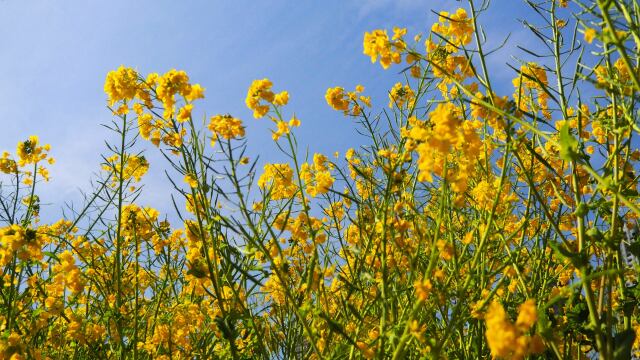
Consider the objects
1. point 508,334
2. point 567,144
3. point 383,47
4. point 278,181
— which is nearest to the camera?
point 508,334

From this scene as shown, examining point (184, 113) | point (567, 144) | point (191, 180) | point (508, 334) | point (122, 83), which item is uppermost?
point (122, 83)

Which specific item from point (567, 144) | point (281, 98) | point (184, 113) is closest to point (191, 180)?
point (184, 113)

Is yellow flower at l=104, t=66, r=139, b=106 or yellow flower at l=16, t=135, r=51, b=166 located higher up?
yellow flower at l=16, t=135, r=51, b=166

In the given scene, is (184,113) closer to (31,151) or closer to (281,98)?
(281,98)

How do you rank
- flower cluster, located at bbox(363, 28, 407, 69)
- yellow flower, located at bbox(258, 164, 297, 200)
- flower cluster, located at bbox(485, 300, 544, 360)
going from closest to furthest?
1. flower cluster, located at bbox(485, 300, 544, 360)
2. flower cluster, located at bbox(363, 28, 407, 69)
3. yellow flower, located at bbox(258, 164, 297, 200)

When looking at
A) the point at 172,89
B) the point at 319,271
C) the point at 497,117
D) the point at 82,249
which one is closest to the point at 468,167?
the point at 497,117

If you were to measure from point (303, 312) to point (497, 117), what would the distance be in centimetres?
84

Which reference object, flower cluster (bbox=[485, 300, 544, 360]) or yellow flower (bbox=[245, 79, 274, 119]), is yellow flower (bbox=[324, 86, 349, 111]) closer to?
yellow flower (bbox=[245, 79, 274, 119])

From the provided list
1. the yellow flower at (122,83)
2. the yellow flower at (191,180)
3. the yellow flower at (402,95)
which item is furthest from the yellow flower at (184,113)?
the yellow flower at (402,95)

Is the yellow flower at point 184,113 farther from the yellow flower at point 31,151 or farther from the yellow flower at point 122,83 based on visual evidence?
the yellow flower at point 31,151

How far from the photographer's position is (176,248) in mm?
2918

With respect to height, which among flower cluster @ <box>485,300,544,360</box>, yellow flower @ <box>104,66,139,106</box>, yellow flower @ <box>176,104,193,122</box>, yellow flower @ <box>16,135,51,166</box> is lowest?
flower cluster @ <box>485,300,544,360</box>

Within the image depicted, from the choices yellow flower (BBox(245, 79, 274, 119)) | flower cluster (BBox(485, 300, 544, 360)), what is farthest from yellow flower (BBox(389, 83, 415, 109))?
flower cluster (BBox(485, 300, 544, 360))

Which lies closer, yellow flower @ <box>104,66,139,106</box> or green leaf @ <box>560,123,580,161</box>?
green leaf @ <box>560,123,580,161</box>
